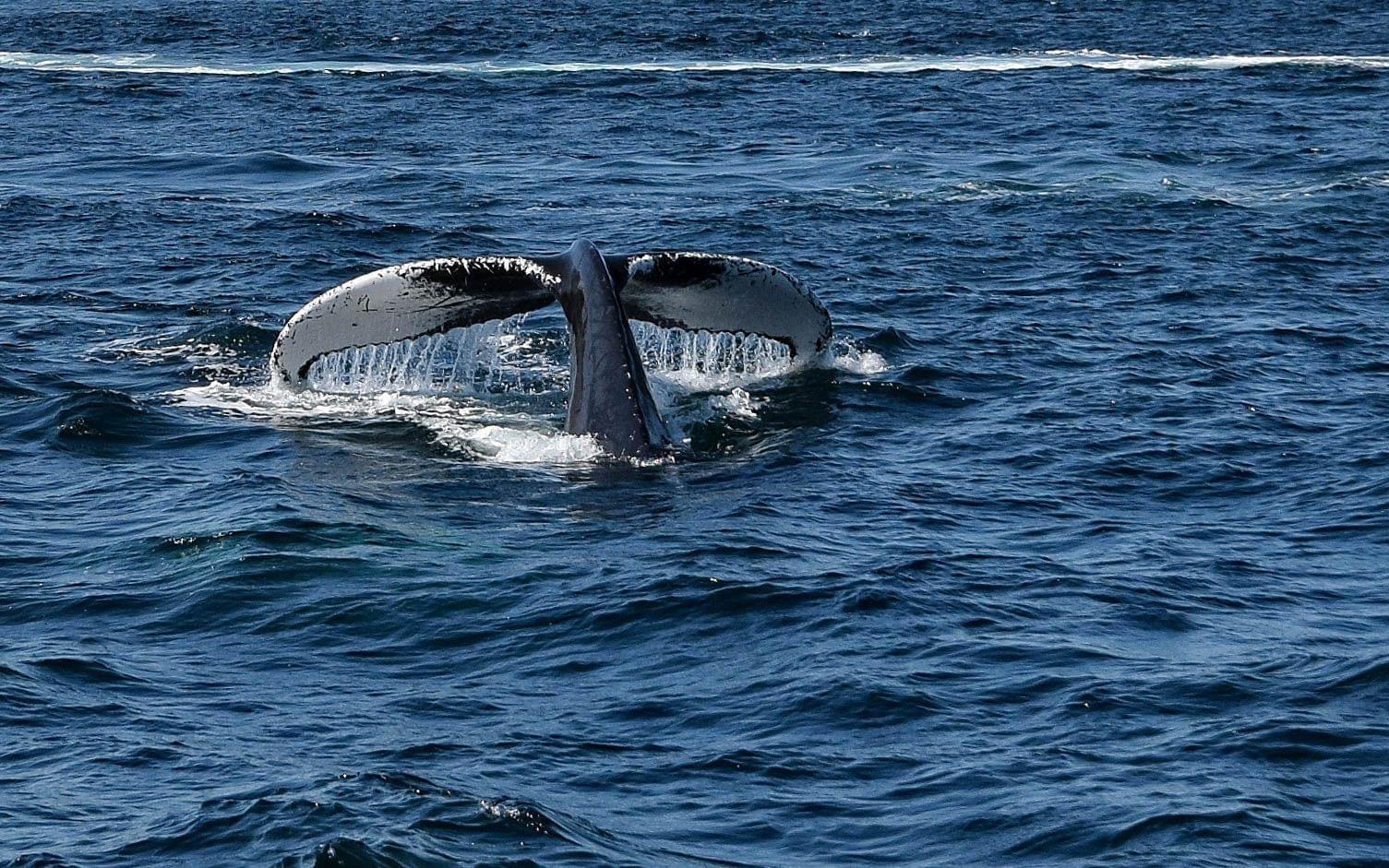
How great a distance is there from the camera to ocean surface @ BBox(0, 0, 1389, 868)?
31.0ft

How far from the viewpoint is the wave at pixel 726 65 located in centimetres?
3981

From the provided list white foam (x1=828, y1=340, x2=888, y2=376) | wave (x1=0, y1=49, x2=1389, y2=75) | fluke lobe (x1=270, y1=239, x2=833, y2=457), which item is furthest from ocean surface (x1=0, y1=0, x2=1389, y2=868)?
wave (x1=0, y1=49, x2=1389, y2=75)

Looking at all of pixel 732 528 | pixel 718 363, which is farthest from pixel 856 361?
pixel 732 528

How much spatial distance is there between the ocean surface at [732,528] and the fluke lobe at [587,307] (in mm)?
390

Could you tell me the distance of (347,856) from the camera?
28.7 feet

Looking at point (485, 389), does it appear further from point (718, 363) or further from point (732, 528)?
point (732, 528)

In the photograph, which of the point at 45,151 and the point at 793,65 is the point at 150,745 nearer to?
the point at 45,151

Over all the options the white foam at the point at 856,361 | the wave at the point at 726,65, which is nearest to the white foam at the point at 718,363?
the white foam at the point at 856,361

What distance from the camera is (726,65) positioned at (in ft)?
136

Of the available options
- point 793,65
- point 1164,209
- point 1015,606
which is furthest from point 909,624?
point 793,65

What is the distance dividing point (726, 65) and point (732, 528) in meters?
29.0

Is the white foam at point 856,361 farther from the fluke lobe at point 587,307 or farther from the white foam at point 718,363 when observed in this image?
the fluke lobe at point 587,307

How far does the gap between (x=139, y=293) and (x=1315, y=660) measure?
1359cm

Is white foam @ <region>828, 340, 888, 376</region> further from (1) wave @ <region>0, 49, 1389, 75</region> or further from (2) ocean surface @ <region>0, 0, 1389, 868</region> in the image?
(1) wave @ <region>0, 49, 1389, 75</region>
